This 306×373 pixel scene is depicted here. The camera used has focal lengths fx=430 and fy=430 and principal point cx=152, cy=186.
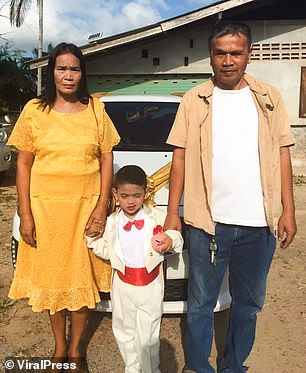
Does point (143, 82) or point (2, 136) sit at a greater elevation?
point (143, 82)

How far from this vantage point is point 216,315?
3184mm

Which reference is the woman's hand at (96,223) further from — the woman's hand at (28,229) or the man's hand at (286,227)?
the man's hand at (286,227)

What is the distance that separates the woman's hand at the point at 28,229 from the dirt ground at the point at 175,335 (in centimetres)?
89

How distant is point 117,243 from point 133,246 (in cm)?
9

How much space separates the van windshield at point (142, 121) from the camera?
393cm

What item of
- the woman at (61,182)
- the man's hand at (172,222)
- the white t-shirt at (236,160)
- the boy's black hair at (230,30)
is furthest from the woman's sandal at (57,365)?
the boy's black hair at (230,30)

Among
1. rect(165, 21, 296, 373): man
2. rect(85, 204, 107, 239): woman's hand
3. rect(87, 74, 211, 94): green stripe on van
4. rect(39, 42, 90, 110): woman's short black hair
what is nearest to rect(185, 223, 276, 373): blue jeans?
rect(165, 21, 296, 373): man

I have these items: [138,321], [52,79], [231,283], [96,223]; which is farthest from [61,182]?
[231,283]

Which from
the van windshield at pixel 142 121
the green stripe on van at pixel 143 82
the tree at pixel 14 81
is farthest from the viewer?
the tree at pixel 14 81

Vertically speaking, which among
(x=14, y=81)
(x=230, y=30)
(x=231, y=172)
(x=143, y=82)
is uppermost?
(x=14, y=81)

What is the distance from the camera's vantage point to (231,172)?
206cm

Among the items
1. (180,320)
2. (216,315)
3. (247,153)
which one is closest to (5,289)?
(180,320)

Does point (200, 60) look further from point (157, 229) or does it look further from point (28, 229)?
point (28, 229)

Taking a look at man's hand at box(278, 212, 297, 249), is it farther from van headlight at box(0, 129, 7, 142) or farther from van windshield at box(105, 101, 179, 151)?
van headlight at box(0, 129, 7, 142)
